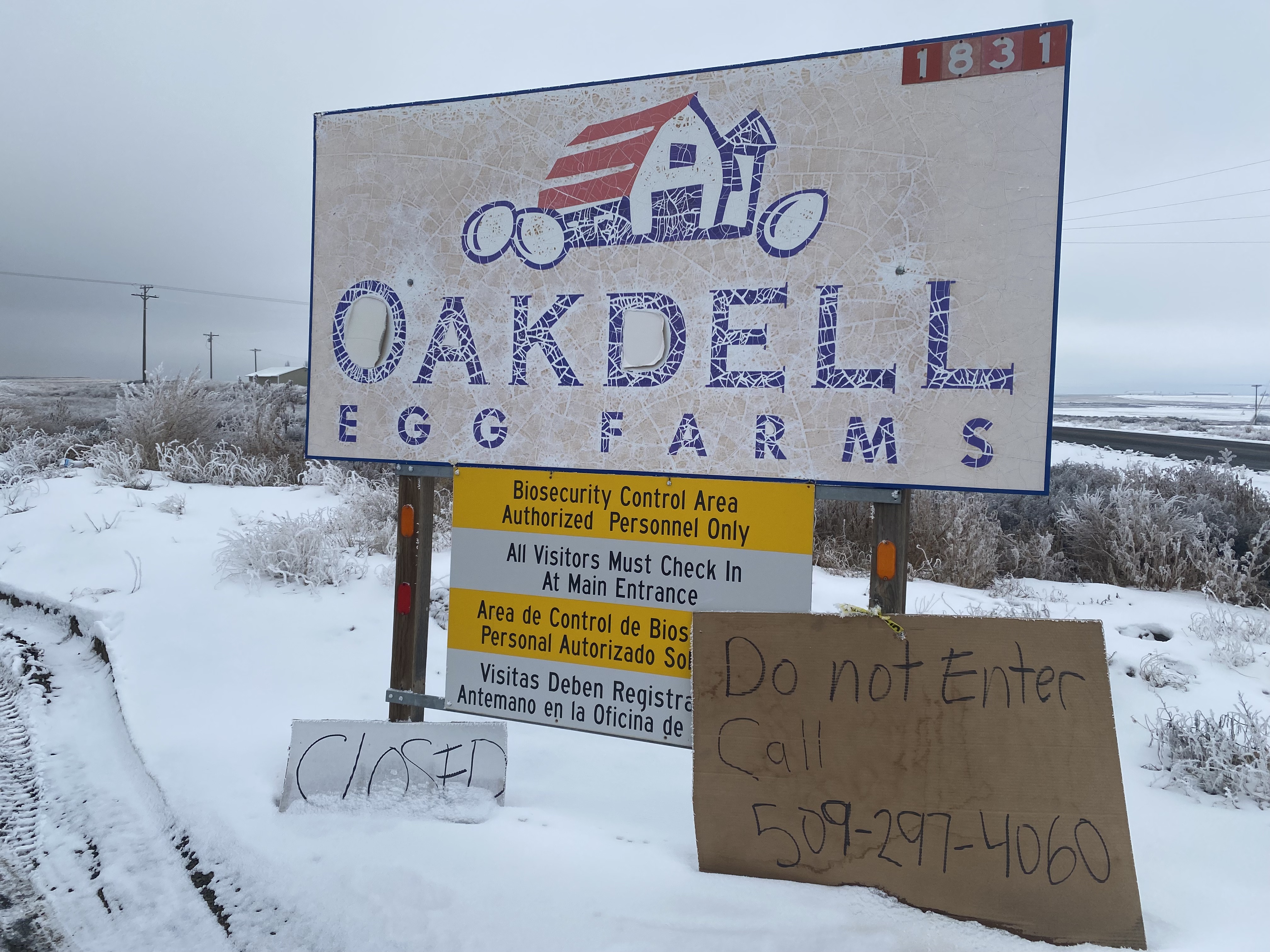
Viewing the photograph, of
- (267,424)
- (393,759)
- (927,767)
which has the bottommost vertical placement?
(393,759)

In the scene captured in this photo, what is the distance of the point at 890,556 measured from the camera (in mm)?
2568

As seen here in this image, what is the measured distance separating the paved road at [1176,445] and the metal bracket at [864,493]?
18431 mm

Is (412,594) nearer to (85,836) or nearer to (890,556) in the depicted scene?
(85,836)

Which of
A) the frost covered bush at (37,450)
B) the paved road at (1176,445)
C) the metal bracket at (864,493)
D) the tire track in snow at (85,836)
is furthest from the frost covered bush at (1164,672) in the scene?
the paved road at (1176,445)

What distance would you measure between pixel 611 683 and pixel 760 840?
30.5 inches

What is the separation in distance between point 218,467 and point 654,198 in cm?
901

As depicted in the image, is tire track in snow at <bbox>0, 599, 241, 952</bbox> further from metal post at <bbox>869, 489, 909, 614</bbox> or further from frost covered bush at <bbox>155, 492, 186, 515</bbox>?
frost covered bush at <bbox>155, 492, 186, 515</bbox>

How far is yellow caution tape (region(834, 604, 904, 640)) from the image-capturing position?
93.9 inches

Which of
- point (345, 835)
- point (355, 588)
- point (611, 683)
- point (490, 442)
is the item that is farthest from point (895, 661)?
point (355, 588)

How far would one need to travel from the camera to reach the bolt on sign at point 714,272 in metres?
2.34

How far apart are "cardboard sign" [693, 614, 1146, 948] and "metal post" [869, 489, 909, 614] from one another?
186 millimetres

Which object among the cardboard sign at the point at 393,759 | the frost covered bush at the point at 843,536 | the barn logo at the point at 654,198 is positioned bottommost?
the cardboard sign at the point at 393,759

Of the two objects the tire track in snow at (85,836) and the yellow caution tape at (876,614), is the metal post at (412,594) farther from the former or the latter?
the yellow caution tape at (876,614)

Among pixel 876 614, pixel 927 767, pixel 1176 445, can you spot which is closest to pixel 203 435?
pixel 876 614
